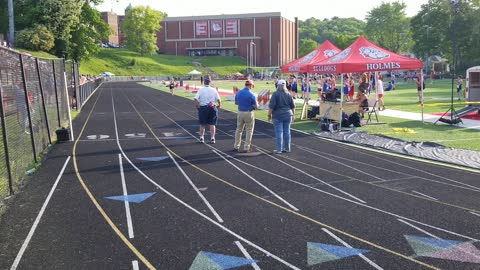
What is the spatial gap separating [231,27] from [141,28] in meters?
21.4

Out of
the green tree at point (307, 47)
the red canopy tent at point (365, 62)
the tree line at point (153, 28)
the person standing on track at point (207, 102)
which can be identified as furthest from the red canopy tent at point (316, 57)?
the green tree at point (307, 47)

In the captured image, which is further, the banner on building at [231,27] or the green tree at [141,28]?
the banner on building at [231,27]

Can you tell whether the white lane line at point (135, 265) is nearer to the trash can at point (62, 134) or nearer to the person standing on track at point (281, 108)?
the person standing on track at point (281, 108)

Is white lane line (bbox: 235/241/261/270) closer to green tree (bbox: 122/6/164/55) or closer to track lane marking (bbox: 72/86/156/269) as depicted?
track lane marking (bbox: 72/86/156/269)

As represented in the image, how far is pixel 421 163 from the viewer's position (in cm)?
1075

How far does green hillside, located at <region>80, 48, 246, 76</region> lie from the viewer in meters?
99.8

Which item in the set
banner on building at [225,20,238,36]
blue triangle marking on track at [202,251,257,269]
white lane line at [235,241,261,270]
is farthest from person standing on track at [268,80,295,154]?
banner on building at [225,20,238,36]

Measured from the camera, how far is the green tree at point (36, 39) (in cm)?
3109

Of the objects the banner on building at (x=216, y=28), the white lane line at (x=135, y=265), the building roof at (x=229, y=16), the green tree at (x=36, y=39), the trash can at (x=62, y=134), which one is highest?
the building roof at (x=229, y=16)

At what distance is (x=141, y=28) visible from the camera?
112812 millimetres

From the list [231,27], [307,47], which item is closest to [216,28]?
[231,27]

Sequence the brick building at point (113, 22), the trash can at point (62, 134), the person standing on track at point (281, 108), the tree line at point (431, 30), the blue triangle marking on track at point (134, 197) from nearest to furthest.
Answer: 1. the blue triangle marking on track at point (134, 197)
2. the person standing on track at point (281, 108)
3. the trash can at point (62, 134)
4. the tree line at point (431, 30)
5. the brick building at point (113, 22)

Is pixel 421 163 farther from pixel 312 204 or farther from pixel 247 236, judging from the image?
pixel 247 236

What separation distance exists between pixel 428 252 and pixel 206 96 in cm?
844
